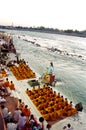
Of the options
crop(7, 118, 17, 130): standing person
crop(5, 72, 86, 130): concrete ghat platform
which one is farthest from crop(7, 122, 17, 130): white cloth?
crop(5, 72, 86, 130): concrete ghat platform

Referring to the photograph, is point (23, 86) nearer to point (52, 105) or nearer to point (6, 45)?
point (52, 105)

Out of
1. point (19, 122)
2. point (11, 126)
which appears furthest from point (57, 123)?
point (11, 126)

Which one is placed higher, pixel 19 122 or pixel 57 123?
pixel 19 122

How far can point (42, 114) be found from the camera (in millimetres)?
16078

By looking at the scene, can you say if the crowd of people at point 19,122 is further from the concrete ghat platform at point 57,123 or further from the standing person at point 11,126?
the concrete ghat platform at point 57,123

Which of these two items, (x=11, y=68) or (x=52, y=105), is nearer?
(x=52, y=105)

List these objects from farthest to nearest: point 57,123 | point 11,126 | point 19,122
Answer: point 57,123 < point 19,122 < point 11,126

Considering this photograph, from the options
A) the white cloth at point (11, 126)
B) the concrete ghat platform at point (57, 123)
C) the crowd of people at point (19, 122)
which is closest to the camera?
the white cloth at point (11, 126)

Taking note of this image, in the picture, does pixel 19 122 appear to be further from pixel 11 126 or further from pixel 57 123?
pixel 57 123

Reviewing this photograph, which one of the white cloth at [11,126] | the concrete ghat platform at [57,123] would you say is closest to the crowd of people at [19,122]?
the white cloth at [11,126]

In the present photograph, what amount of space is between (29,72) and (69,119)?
10.6m

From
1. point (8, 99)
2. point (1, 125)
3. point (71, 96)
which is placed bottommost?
point (71, 96)

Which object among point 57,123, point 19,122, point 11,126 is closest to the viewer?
point 11,126

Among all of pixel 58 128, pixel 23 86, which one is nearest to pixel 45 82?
pixel 23 86
